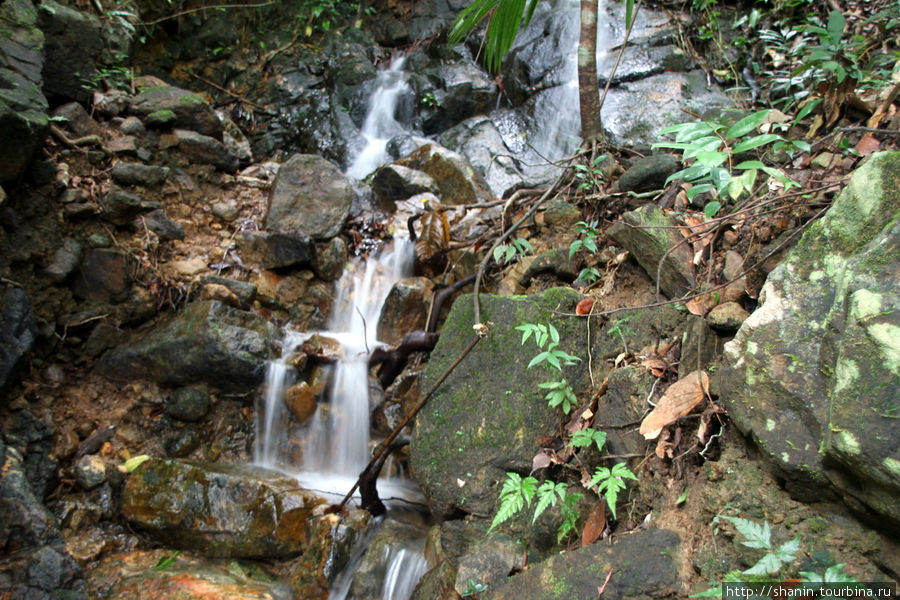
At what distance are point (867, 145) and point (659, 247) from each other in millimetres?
1040

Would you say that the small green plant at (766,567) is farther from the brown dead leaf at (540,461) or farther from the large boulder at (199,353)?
the large boulder at (199,353)

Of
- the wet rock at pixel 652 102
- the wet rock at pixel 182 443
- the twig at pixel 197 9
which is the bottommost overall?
the wet rock at pixel 182 443

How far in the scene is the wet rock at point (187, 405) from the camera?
4.38 m

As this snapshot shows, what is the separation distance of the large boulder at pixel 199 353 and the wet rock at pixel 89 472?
77 centimetres

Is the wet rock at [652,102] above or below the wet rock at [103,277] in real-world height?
above

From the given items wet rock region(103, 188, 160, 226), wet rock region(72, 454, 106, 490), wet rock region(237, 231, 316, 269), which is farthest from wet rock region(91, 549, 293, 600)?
wet rock region(103, 188, 160, 226)

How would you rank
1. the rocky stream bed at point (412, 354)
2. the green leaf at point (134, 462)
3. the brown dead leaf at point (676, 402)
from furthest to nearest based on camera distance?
1. the green leaf at point (134, 462)
2. the brown dead leaf at point (676, 402)
3. the rocky stream bed at point (412, 354)

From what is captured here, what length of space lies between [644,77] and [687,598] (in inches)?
285

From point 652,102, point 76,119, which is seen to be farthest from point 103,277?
point 652,102

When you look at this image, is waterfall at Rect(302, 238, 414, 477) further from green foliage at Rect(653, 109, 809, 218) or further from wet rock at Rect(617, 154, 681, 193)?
green foliage at Rect(653, 109, 809, 218)

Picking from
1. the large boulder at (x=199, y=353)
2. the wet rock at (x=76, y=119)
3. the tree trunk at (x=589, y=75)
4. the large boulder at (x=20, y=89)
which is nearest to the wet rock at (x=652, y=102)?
the tree trunk at (x=589, y=75)

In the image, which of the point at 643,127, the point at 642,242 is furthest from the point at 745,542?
the point at 643,127

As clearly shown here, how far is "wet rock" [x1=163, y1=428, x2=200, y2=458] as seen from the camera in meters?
4.31

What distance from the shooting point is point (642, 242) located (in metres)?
2.84
